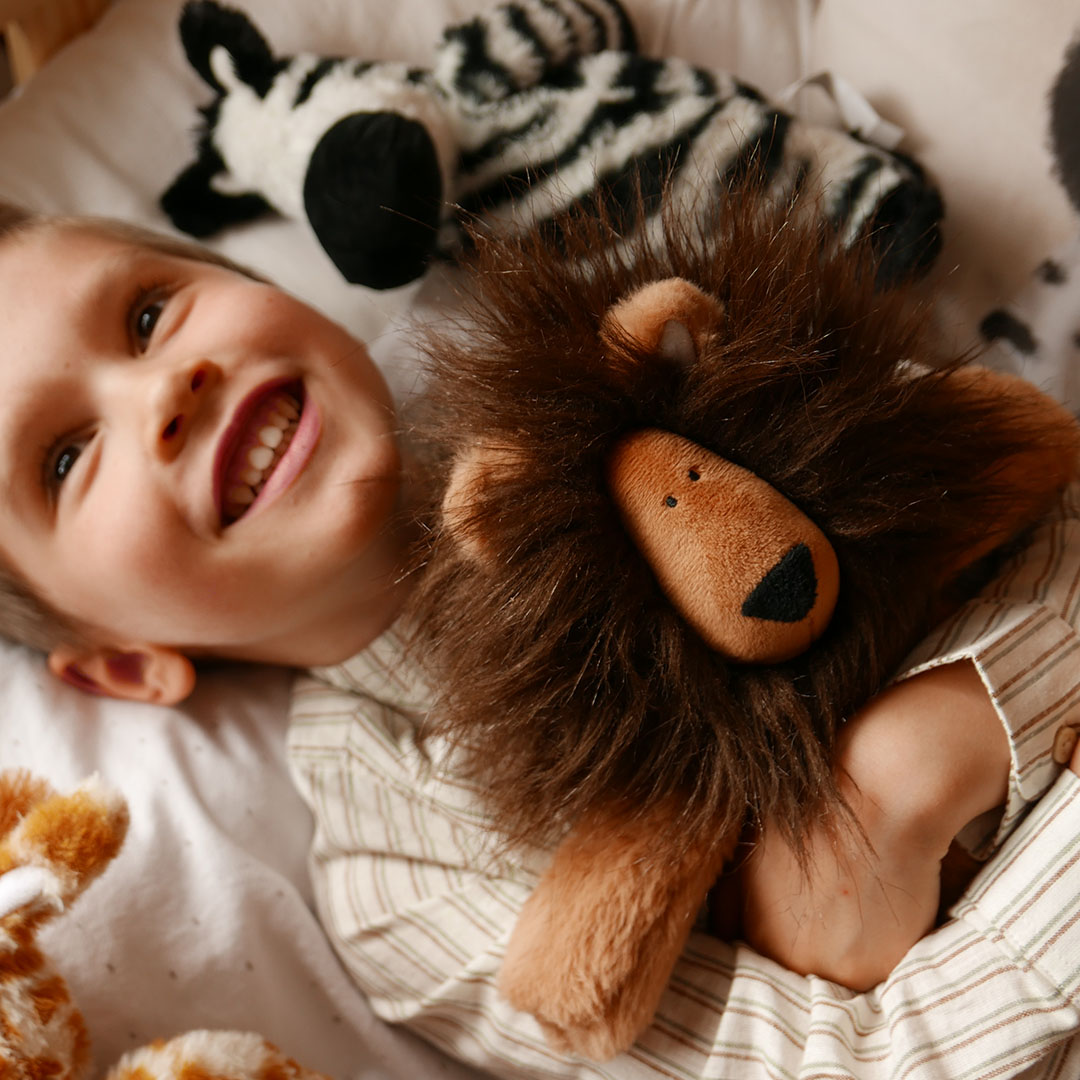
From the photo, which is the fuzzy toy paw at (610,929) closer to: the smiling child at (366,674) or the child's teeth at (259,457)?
the smiling child at (366,674)

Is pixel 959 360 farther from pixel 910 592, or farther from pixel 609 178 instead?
pixel 609 178

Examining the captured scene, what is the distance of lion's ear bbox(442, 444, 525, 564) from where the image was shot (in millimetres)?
479

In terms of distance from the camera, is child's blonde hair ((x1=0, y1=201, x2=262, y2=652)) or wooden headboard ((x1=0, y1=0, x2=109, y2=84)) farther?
wooden headboard ((x1=0, y1=0, x2=109, y2=84))

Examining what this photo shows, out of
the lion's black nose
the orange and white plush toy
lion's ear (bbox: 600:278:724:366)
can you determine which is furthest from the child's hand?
the orange and white plush toy

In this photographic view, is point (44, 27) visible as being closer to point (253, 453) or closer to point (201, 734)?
point (253, 453)

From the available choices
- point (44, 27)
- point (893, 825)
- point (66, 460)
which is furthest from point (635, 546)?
point (44, 27)

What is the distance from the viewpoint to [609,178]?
2.45 ft

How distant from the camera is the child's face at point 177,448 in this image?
661mm

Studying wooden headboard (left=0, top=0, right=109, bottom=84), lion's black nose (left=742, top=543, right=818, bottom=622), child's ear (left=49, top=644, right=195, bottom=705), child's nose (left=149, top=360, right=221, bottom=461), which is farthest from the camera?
wooden headboard (left=0, top=0, right=109, bottom=84)

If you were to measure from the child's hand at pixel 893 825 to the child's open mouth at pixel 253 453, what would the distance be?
42 cm

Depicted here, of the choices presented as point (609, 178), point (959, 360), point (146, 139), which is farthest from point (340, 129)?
point (959, 360)

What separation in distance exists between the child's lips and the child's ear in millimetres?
171

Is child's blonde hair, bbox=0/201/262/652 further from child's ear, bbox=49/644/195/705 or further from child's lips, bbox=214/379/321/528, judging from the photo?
child's lips, bbox=214/379/321/528

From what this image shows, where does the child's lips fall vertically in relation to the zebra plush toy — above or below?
below
